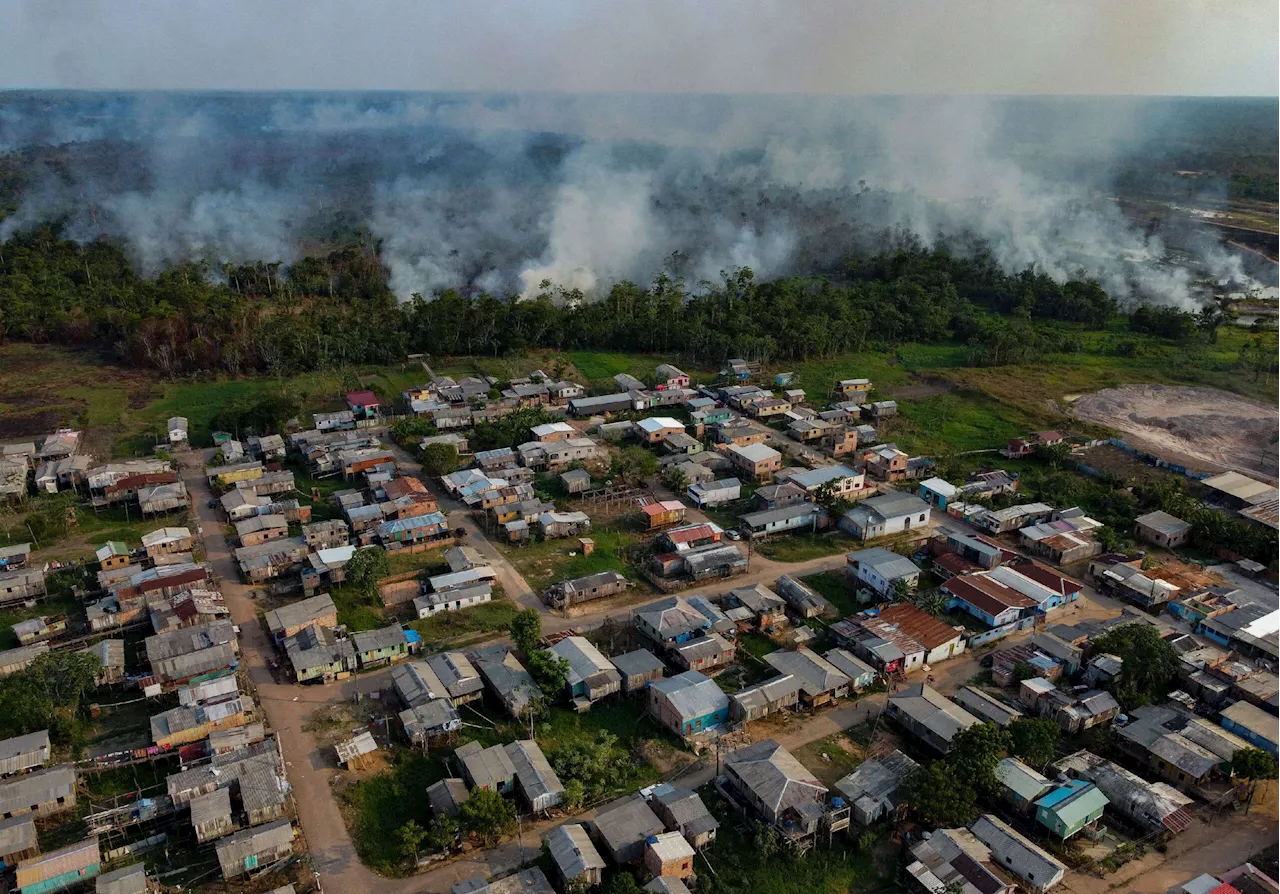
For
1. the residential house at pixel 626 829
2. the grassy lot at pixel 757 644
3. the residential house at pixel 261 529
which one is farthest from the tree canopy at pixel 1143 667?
the residential house at pixel 261 529

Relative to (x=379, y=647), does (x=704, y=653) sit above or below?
above

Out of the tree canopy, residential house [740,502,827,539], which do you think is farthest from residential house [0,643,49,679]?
the tree canopy

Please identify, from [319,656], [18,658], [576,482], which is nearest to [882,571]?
[576,482]

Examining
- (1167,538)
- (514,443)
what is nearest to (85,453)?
(514,443)

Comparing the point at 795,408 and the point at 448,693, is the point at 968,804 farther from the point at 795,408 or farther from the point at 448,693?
the point at 795,408

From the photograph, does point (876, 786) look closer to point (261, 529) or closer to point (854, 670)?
point (854, 670)

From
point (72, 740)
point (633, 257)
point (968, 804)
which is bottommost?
point (72, 740)

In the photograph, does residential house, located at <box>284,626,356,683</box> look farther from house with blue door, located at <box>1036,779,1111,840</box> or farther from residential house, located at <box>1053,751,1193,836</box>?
residential house, located at <box>1053,751,1193,836</box>
